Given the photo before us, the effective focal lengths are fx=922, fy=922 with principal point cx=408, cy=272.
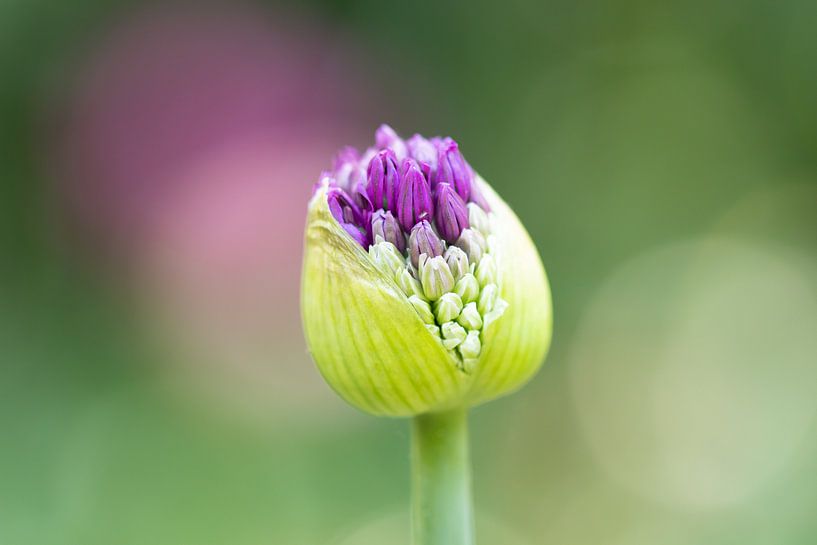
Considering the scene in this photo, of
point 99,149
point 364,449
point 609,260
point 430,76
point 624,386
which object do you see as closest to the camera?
point 364,449

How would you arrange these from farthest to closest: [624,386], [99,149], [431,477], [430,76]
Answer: [430,76] < [99,149] < [624,386] < [431,477]

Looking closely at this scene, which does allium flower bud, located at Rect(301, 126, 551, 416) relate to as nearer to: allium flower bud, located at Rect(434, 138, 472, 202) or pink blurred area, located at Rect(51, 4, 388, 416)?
allium flower bud, located at Rect(434, 138, 472, 202)

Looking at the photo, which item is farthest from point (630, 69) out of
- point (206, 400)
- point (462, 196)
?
point (462, 196)

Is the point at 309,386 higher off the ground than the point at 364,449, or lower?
higher

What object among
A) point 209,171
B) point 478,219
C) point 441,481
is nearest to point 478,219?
point 478,219

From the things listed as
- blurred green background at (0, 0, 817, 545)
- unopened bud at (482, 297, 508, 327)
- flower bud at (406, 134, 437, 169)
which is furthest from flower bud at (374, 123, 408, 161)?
blurred green background at (0, 0, 817, 545)

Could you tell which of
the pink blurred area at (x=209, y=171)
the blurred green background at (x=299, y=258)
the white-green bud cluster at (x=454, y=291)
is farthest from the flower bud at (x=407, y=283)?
the pink blurred area at (x=209, y=171)

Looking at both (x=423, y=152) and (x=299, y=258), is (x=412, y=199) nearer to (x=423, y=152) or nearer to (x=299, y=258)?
(x=423, y=152)

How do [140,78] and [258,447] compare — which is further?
[140,78]

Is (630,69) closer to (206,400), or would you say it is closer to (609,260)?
(609,260)
